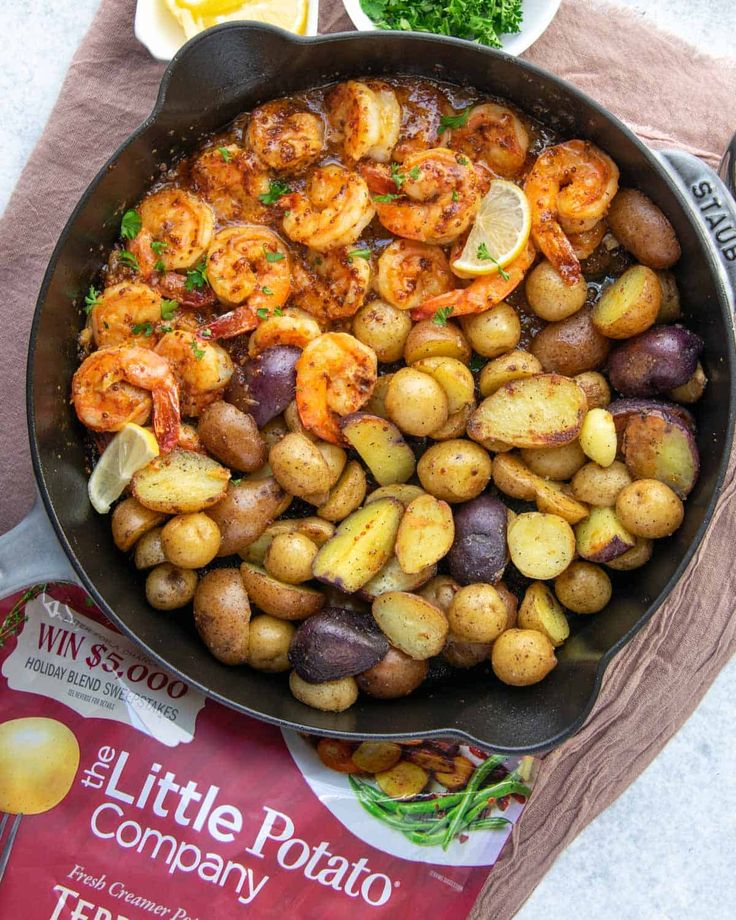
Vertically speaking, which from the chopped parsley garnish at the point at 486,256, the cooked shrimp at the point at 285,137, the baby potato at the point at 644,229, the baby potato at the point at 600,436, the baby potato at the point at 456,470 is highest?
the baby potato at the point at 644,229

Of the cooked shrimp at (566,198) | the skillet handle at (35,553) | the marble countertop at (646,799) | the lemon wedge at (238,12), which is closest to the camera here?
the skillet handle at (35,553)

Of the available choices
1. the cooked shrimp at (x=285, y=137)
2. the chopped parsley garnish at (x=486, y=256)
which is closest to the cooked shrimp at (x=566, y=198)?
the chopped parsley garnish at (x=486, y=256)

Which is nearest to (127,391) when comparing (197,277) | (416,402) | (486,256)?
(197,277)

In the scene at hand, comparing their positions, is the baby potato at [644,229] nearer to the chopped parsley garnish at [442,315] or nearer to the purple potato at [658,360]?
the purple potato at [658,360]

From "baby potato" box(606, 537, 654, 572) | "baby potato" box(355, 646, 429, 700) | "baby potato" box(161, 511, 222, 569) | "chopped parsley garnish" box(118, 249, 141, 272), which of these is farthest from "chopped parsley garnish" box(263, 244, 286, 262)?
"baby potato" box(606, 537, 654, 572)

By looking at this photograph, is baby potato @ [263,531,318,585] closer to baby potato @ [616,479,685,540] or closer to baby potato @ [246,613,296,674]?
baby potato @ [246,613,296,674]

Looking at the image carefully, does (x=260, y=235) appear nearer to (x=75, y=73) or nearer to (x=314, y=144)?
(x=314, y=144)

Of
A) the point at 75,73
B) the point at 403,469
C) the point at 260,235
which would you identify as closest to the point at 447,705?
the point at 403,469
